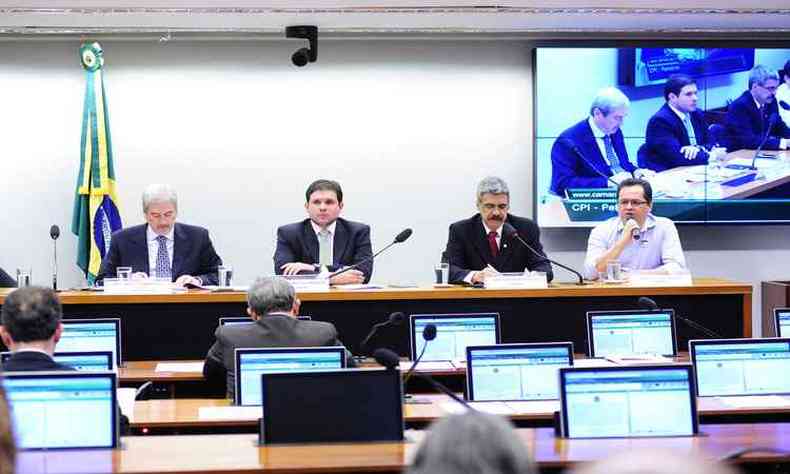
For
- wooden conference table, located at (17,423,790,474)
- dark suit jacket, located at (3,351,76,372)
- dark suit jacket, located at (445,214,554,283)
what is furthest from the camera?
dark suit jacket, located at (445,214,554,283)

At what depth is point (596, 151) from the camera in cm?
959

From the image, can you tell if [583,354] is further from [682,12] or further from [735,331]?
[682,12]

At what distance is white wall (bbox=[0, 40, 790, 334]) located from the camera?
31.5 feet

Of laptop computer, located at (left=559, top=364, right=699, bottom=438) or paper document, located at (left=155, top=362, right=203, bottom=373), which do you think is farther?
paper document, located at (left=155, top=362, right=203, bottom=373)

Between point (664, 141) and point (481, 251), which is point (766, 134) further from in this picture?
point (481, 251)

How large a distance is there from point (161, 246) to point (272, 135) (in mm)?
2351

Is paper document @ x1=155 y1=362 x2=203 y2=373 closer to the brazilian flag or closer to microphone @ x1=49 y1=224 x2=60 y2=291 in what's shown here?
microphone @ x1=49 y1=224 x2=60 y2=291

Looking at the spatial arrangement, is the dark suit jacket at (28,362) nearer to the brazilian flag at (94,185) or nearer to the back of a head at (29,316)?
the back of a head at (29,316)

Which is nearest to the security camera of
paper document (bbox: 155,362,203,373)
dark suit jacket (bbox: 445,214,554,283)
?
dark suit jacket (bbox: 445,214,554,283)

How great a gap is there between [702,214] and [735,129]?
0.70 meters

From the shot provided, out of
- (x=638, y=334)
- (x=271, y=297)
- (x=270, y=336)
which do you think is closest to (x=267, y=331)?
(x=270, y=336)

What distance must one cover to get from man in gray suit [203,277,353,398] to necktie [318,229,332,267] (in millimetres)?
2176

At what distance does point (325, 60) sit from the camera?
9.75 m

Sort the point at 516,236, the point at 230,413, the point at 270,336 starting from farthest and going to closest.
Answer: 1. the point at 516,236
2. the point at 270,336
3. the point at 230,413
